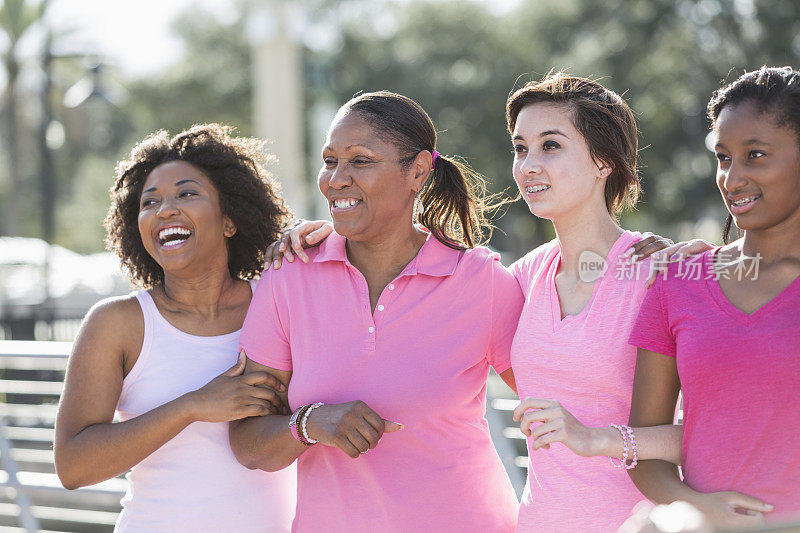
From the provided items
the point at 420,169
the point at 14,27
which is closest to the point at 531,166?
the point at 420,169

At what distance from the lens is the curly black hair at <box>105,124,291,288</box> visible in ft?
10.7

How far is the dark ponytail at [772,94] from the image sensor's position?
2.23 m

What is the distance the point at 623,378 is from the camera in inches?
102

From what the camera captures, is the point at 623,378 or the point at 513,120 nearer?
the point at 623,378

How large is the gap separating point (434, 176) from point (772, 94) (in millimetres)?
1266

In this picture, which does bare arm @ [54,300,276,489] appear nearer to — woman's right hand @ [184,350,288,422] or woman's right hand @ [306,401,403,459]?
woman's right hand @ [184,350,288,422]

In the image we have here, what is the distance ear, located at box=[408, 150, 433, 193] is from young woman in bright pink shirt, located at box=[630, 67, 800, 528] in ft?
3.12

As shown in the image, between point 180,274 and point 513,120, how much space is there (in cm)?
131

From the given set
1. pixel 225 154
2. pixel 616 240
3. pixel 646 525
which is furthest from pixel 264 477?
pixel 646 525

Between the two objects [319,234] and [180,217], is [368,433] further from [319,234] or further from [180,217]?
[180,217]

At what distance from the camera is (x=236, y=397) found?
9.14 feet

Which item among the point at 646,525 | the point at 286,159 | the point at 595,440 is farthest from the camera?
the point at 286,159

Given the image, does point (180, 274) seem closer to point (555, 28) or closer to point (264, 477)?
point (264, 477)

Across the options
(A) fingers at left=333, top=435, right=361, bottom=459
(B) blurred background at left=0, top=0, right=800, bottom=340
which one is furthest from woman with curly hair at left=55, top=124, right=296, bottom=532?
(B) blurred background at left=0, top=0, right=800, bottom=340
